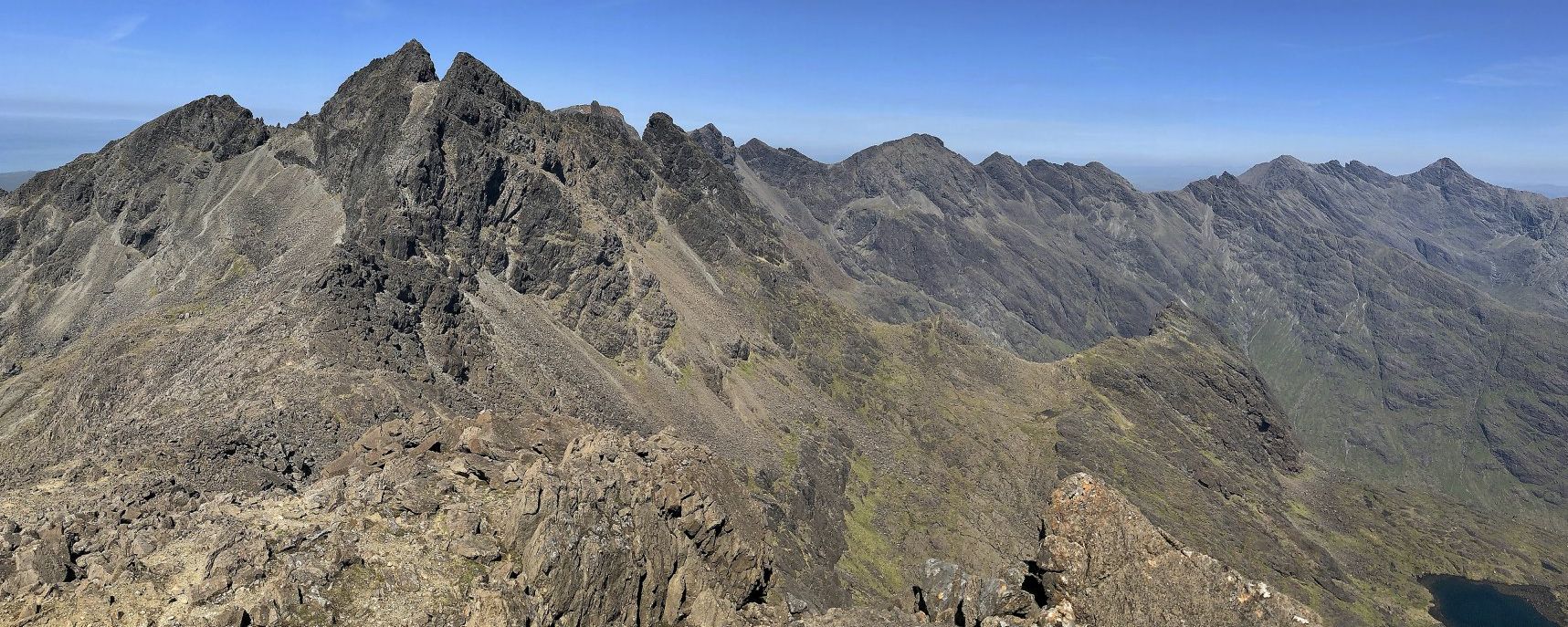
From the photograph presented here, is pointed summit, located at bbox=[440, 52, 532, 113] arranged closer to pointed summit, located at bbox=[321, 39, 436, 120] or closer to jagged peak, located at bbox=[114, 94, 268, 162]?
pointed summit, located at bbox=[321, 39, 436, 120]

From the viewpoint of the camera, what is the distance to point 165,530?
35.0 m

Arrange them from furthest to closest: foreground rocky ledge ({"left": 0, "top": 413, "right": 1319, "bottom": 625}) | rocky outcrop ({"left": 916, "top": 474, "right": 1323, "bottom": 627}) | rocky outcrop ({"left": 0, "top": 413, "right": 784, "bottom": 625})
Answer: rocky outcrop ({"left": 916, "top": 474, "right": 1323, "bottom": 627})
foreground rocky ledge ({"left": 0, "top": 413, "right": 1319, "bottom": 625})
rocky outcrop ({"left": 0, "top": 413, "right": 784, "bottom": 625})

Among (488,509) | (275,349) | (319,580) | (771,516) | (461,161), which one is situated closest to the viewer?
(319,580)

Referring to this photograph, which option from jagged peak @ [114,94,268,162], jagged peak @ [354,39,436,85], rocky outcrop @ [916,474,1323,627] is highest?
jagged peak @ [354,39,436,85]

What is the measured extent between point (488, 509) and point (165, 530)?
13.8m

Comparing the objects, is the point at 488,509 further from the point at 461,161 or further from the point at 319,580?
the point at 461,161

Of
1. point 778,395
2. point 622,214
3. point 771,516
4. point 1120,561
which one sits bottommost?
point 771,516

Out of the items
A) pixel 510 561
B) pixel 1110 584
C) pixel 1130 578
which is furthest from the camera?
pixel 510 561

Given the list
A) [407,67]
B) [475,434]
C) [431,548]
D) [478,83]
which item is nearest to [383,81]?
[407,67]

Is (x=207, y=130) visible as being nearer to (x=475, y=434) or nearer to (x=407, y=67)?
(x=407, y=67)

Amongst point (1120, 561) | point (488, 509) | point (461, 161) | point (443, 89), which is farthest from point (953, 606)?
point (443, 89)

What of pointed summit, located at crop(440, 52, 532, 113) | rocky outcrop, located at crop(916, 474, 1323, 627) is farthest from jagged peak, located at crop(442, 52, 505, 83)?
rocky outcrop, located at crop(916, 474, 1323, 627)

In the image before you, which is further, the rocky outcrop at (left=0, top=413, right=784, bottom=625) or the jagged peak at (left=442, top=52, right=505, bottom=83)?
the jagged peak at (left=442, top=52, right=505, bottom=83)

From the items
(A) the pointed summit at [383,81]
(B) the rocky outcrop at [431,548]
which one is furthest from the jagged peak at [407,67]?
(B) the rocky outcrop at [431,548]
